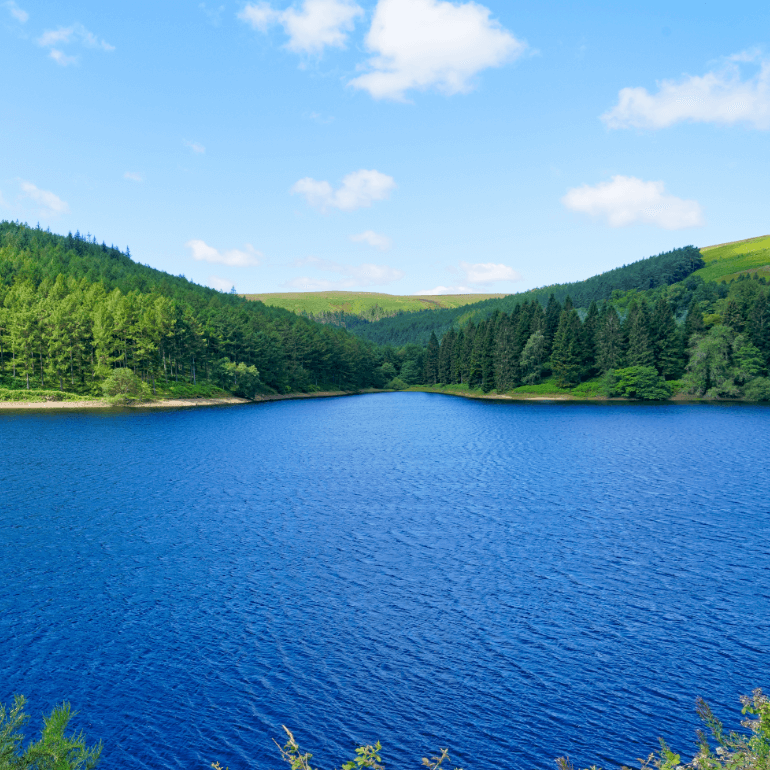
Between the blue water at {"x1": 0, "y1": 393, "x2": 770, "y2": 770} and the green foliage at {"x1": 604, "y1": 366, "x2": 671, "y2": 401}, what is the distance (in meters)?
97.1

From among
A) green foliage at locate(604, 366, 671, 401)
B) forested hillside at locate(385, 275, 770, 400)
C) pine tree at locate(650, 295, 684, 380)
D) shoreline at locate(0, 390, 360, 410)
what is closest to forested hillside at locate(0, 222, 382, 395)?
shoreline at locate(0, 390, 360, 410)

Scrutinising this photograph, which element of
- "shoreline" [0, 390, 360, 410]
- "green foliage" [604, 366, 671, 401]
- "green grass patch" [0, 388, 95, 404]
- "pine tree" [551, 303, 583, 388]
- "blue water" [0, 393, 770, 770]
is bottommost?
"blue water" [0, 393, 770, 770]

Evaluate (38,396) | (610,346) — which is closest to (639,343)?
(610,346)

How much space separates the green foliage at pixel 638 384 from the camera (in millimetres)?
153375

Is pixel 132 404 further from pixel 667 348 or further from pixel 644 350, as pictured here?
pixel 667 348

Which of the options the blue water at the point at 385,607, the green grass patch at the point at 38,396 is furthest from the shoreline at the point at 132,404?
the blue water at the point at 385,607

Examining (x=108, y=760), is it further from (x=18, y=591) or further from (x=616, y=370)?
(x=616, y=370)

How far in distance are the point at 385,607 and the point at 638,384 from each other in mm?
146441

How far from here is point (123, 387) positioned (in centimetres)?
13000

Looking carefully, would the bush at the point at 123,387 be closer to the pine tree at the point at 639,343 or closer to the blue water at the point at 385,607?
the blue water at the point at 385,607

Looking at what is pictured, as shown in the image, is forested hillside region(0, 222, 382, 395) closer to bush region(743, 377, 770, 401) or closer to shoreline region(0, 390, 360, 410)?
shoreline region(0, 390, 360, 410)

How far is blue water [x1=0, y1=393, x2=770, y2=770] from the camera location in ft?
62.4

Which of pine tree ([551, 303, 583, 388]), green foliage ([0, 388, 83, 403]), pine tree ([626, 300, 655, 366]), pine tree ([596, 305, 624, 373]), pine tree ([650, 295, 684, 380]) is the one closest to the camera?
green foliage ([0, 388, 83, 403])

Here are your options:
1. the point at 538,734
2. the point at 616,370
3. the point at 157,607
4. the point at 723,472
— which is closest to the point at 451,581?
the point at 538,734
